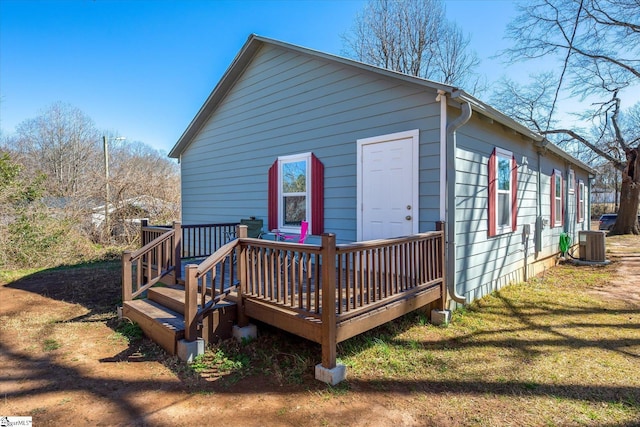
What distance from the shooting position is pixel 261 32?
7.21 metres

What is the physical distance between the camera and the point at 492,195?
545 cm

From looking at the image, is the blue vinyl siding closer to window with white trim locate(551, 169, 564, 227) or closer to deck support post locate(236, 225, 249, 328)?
deck support post locate(236, 225, 249, 328)

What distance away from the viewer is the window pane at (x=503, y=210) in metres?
5.79

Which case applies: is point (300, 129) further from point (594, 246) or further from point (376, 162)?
point (594, 246)

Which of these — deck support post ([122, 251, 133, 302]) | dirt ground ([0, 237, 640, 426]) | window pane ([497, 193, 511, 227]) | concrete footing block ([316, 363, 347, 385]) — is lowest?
dirt ground ([0, 237, 640, 426])

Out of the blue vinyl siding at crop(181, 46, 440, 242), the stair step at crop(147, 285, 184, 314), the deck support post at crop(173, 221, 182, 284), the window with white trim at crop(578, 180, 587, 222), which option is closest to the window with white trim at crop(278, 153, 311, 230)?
the blue vinyl siding at crop(181, 46, 440, 242)

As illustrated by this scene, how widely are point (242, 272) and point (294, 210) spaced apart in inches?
115

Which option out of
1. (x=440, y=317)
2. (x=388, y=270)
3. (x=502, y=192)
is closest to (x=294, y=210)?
(x=388, y=270)

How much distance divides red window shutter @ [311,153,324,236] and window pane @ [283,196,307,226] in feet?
0.98

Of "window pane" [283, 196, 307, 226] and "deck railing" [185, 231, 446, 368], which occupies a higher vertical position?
"window pane" [283, 196, 307, 226]

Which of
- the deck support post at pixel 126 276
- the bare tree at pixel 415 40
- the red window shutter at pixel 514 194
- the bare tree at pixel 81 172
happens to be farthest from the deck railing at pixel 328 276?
the bare tree at pixel 415 40

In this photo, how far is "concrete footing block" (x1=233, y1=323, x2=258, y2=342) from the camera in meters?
3.74

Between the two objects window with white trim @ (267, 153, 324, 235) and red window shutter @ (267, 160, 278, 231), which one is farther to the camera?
red window shutter @ (267, 160, 278, 231)

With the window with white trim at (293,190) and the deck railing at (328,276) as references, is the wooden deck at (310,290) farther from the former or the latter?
the window with white trim at (293,190)
